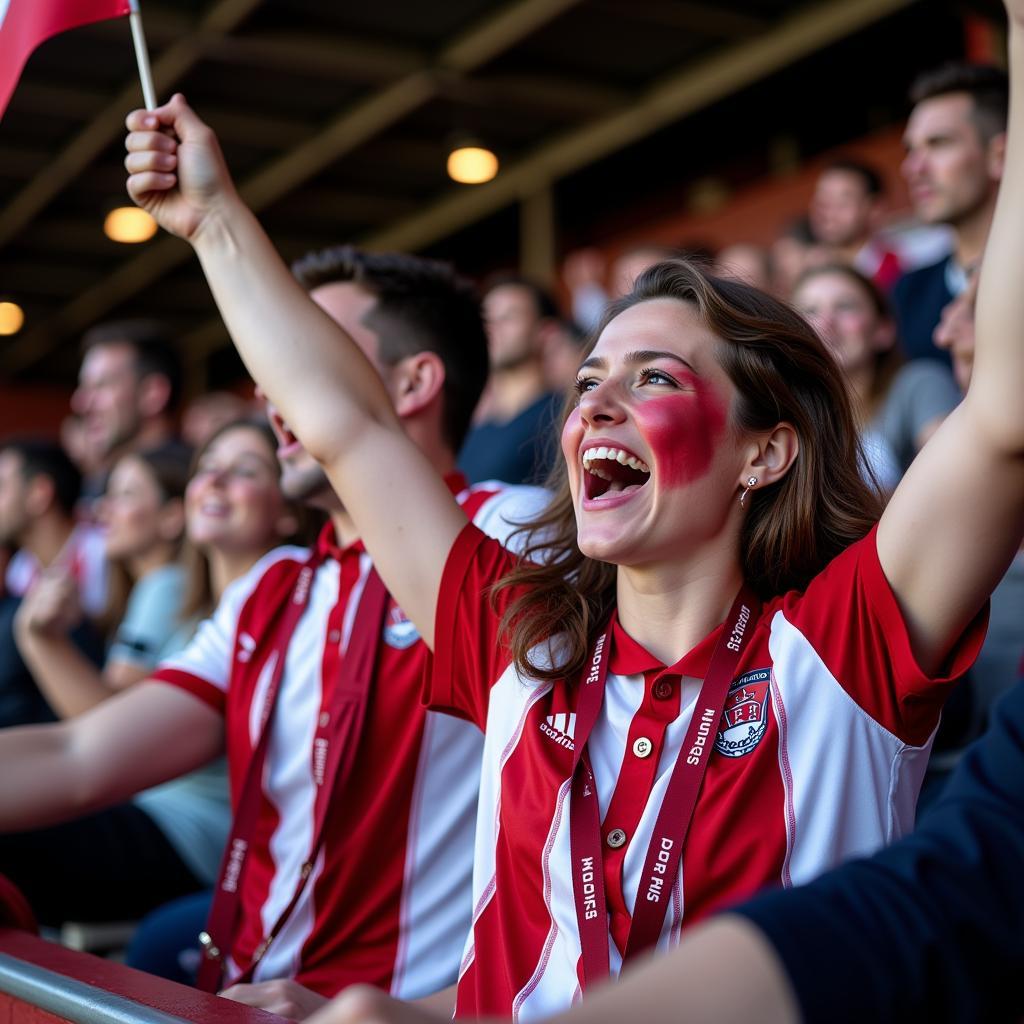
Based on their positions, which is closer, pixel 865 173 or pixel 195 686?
pixel 195 686

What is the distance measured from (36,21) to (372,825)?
1468 mm

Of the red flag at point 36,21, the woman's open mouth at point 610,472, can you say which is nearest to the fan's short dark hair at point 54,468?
the red flag at point 36,21

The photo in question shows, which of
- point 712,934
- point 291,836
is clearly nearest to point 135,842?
point 291,836

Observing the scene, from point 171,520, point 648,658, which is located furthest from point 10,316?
point 648,658

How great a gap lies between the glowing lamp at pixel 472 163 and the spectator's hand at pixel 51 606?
6.79m

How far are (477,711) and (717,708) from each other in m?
0.42

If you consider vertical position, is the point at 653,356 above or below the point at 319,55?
below

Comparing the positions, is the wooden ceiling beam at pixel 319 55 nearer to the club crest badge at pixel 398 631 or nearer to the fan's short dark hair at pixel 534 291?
the fan's short dark hair at pixel 534 291

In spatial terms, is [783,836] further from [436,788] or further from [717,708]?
[436,788]

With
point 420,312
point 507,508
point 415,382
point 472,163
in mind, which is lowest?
point 507,508

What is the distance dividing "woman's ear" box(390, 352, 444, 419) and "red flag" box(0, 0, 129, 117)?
877 mm

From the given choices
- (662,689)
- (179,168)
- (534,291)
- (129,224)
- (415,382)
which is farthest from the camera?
(129,224)

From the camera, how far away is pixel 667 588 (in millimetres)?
1909

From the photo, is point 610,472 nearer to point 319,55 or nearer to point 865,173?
point 865,173
